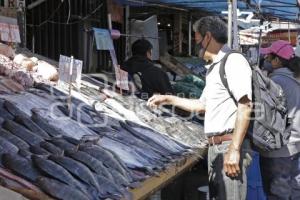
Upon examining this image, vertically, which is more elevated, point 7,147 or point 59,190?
point 7,147

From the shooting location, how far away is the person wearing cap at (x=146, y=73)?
599cm

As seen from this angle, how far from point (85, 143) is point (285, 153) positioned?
221 centimetres

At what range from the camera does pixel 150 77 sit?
601cm

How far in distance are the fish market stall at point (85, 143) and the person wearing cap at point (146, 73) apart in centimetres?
60

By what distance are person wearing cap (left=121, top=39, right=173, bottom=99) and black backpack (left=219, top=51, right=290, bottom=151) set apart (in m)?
1.98

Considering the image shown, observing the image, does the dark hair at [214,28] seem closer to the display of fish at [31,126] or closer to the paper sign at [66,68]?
the paper sign at [66,68]

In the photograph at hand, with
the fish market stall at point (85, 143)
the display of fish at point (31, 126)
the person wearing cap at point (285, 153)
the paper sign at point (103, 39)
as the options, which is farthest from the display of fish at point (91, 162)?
the paper sign at point (103, 39)

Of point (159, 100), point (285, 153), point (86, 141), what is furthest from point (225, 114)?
point (285, 153)

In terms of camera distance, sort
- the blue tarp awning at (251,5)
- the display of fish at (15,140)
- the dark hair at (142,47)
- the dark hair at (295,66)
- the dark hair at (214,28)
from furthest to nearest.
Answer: the blue tarp awning at (251,5)
the dark hair at (142,47)
the dark hair at (295,66)
the dark hair at (214,28)
the display of fish at (15,140)

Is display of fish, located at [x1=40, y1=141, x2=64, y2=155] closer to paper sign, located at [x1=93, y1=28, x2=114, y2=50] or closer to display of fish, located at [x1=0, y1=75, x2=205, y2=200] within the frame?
display of fish, located at [x1=0, y1=75, x2=205, y2=200]

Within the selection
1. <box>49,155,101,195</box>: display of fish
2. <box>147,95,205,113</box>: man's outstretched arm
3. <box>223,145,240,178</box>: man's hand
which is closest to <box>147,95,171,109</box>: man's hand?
<box>147,95,205,113</box>: man's outstretched arm

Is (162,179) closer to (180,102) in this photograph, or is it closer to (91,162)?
(91,162)

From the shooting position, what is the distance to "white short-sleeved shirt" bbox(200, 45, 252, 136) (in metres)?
3.71

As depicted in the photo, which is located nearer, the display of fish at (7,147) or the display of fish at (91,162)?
the display of fish at (7,147)
